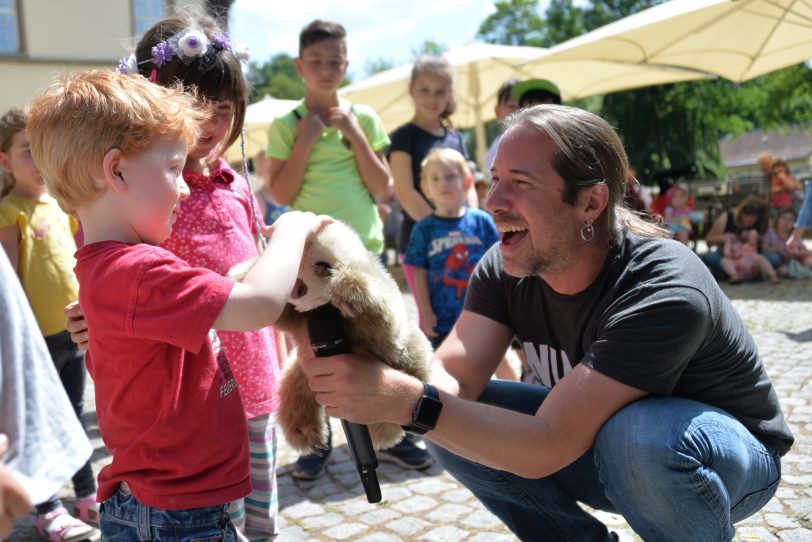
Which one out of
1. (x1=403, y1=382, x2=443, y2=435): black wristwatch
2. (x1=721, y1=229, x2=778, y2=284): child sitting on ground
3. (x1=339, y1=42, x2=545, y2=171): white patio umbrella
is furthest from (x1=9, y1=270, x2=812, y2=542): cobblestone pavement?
(x1=339, y1=42, x2=545, y2=171): white patio umbrella

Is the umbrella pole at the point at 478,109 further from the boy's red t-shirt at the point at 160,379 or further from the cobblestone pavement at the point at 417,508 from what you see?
the boy's red t-shirt at the point at 160,379

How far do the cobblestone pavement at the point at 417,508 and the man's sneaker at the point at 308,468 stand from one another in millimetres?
35

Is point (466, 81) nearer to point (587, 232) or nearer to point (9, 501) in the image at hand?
point (587, 232)

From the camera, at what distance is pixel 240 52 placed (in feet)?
7.73

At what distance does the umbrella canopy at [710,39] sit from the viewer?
8586 millimetres

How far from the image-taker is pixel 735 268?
33.9ft

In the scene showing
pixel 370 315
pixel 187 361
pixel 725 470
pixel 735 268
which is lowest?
pixel 735 268

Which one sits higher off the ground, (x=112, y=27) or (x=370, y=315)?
(x=112, y=27)

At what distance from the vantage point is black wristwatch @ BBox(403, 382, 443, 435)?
1.90 metres

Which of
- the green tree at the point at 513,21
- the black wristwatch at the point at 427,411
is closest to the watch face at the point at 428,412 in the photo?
the black wristwatch at the point at 427,411

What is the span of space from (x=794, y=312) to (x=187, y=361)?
25.1ft

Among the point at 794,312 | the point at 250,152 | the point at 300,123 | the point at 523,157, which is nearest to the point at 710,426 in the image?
the point at 523,157

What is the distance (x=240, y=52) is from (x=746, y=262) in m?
9.66

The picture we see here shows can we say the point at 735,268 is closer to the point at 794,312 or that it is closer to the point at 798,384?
the point at 794,312
